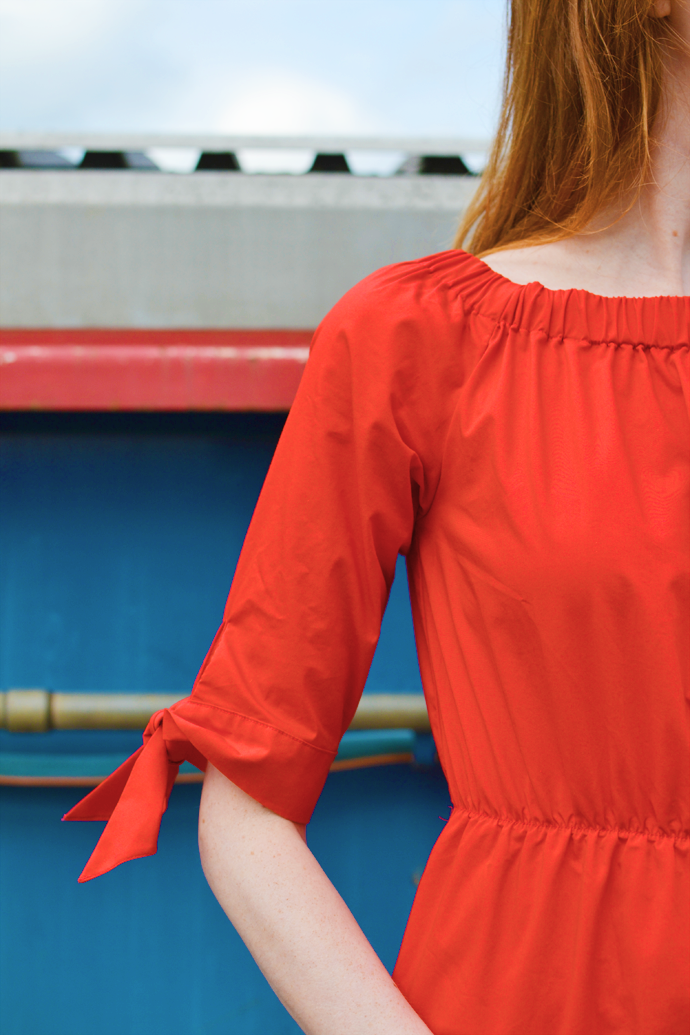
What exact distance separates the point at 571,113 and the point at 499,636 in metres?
0.48

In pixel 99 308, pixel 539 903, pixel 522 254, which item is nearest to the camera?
pixel 539 903

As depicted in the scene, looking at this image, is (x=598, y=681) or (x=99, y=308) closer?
(x=598, y=681)

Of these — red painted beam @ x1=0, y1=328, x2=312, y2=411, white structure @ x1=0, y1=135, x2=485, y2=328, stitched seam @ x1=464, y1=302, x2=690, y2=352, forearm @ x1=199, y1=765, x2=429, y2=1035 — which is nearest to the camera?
forearm @ x1=199, y1=765, x2=429, y2=1035

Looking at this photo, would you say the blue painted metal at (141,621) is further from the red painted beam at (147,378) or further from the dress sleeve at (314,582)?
the dress sleeve at (314,582)

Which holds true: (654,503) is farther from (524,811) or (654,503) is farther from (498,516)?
(524,811)

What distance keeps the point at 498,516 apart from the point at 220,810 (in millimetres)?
262

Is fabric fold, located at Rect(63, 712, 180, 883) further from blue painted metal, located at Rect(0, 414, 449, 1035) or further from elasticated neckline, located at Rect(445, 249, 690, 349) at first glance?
blue painted metal, located at Rect(0, 414, 449, 1035)

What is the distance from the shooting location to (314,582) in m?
0.54

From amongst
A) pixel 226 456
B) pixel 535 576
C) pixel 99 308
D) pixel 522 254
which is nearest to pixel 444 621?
pixel 535 576

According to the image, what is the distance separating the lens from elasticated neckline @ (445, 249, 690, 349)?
1.95ft

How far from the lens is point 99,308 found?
1.24m

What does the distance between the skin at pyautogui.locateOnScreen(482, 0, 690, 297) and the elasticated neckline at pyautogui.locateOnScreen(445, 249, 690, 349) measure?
4 centimetres

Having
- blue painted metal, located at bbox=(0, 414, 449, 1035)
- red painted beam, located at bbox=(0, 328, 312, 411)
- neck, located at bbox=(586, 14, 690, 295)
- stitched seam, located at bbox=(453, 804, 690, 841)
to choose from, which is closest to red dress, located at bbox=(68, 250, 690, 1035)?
stitched seam, located at bbox=(453, 804, 690, 841)

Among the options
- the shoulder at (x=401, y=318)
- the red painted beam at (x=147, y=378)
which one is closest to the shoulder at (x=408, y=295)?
the shoulder at (x=401, y=318)
